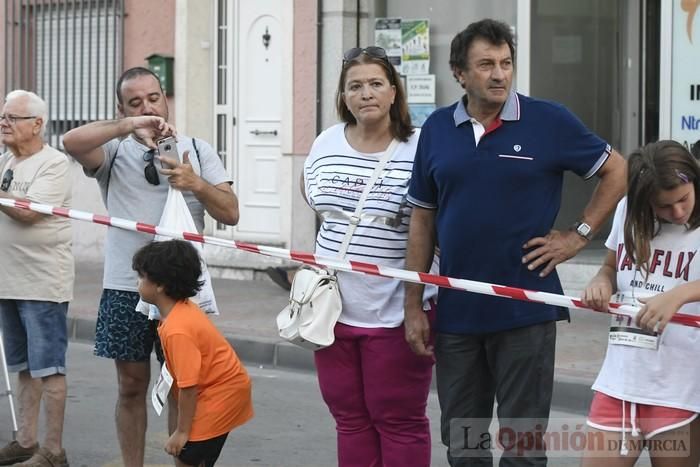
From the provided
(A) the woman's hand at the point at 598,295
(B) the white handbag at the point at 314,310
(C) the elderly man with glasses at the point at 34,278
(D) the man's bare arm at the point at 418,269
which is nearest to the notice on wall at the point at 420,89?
(C) the elderly man with glasses at the point at 34,278

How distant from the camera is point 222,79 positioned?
14.5m

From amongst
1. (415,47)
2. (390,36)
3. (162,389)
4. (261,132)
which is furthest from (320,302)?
(261,132)

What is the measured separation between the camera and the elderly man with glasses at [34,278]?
6.68 m

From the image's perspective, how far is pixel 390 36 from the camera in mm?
13453

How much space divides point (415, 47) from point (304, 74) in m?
1.20

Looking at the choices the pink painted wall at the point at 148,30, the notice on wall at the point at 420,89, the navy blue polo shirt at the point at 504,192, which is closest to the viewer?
the navy blue polo shirt at the point at 504,192

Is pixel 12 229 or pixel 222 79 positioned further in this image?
pixel 222 79

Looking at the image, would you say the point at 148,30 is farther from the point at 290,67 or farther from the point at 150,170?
the point at 150,170

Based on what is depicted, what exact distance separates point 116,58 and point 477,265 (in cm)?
1105

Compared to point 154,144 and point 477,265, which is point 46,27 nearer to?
point 154,144

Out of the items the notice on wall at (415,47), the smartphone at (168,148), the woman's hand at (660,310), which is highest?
the notice on wall at (415,47)

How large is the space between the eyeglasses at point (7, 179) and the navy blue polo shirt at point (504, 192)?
108 inches

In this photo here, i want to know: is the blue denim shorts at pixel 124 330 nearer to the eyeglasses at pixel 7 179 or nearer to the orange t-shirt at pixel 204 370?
the orange t-shirt at pixel 204 370

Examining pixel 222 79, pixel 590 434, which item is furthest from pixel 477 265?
pixel 222 79
